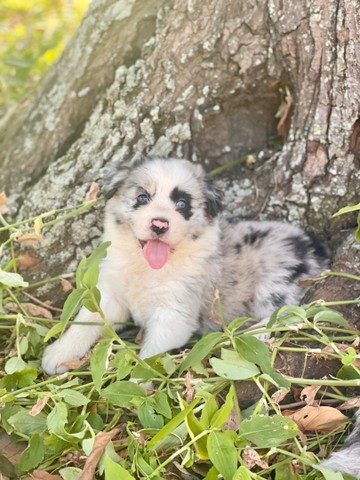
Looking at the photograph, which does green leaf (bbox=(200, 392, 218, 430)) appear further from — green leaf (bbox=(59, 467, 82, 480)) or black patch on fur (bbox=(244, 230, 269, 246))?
black patch on fur (bbox=(244, 230, 269, 246))

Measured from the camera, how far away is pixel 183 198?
3.76 metres

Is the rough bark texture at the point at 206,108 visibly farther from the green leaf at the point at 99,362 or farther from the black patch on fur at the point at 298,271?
the green leaf at the point at 99,362

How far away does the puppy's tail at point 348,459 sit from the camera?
265 cm

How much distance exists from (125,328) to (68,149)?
1.16m

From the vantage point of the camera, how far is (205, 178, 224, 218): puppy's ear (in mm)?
3873

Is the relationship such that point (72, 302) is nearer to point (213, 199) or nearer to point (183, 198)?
point (183, 198)

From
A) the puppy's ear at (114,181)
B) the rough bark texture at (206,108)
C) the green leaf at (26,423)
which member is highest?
the rough bark texture at (206,108)

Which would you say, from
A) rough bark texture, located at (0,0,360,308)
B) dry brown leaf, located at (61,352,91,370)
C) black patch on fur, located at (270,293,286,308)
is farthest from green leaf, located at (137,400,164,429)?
rough bark texture, located at (0,0,360,308)

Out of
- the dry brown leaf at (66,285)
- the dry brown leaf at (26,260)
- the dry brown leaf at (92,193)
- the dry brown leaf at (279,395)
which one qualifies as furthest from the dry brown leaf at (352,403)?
the dry brown leaf at (26,260)

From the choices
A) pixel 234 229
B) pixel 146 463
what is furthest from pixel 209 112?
pixel 146 463

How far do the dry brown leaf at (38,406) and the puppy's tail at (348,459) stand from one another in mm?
1141

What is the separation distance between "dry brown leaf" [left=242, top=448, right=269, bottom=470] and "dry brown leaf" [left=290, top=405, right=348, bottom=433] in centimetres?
31

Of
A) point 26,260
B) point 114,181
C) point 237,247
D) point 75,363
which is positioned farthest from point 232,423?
point 26,260

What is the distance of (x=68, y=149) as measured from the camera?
441cm
